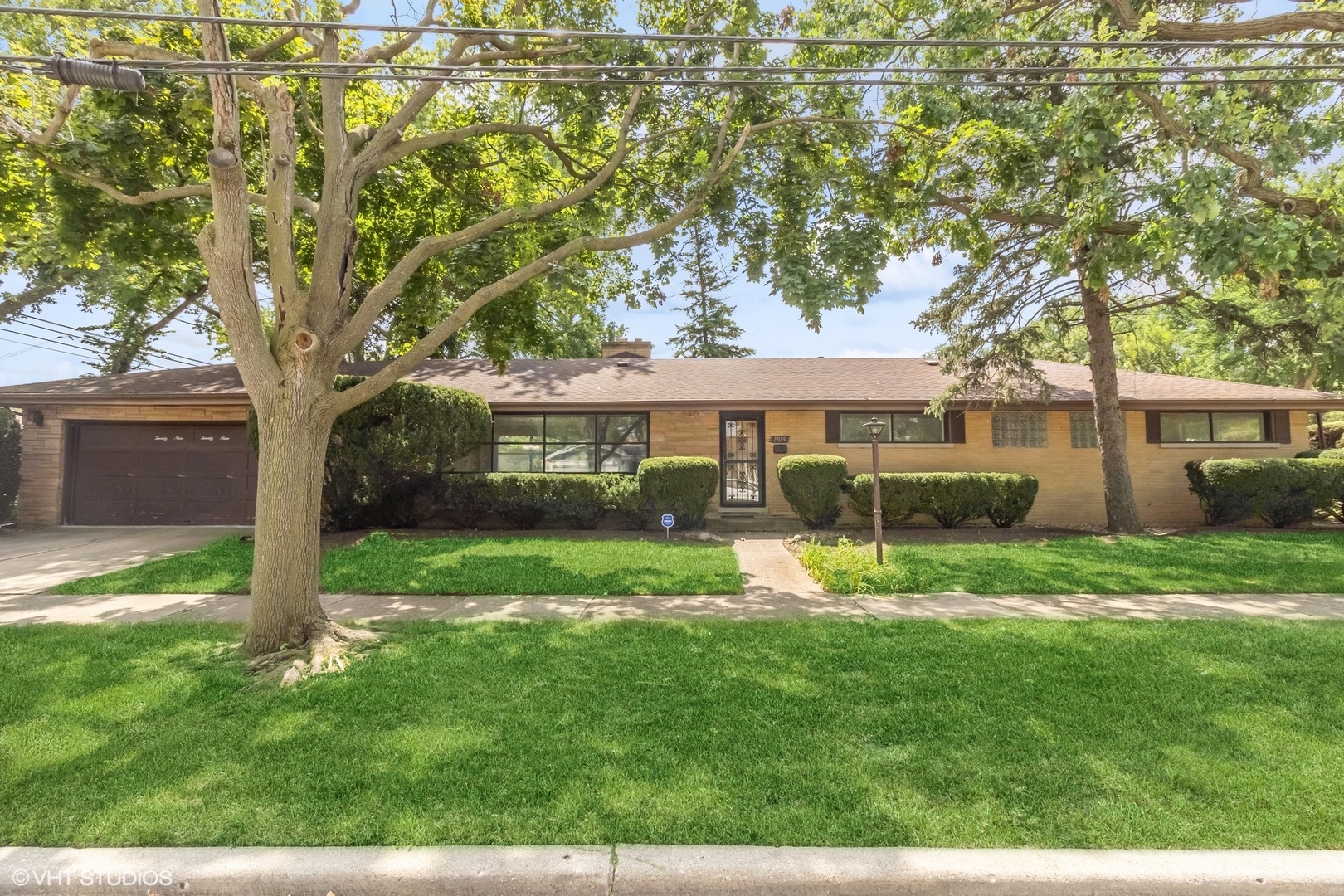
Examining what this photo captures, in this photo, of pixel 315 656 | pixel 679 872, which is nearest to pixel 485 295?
pixel 315 656

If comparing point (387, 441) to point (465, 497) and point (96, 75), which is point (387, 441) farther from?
point (96, 75)

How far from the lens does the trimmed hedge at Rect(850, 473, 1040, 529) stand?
11.8m

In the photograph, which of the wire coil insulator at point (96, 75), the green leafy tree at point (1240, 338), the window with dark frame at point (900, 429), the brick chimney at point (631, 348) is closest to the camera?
the wire coil insulator at point (96, 75)

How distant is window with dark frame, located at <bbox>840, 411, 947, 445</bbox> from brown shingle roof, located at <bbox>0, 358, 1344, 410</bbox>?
18.8 inches

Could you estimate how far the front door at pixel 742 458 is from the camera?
13.5 m

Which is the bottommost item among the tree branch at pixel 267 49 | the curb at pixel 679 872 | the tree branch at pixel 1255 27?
the curb at pixel 679 872

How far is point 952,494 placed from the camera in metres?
11.8

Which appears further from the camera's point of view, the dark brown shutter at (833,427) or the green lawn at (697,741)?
the dark brown shutter at (833,427)

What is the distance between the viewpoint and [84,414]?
13.4 meters

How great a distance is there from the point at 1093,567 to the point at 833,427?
18.8 feet

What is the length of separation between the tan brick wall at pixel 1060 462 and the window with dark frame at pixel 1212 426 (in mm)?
291

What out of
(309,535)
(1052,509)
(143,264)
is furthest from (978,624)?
(143,264)

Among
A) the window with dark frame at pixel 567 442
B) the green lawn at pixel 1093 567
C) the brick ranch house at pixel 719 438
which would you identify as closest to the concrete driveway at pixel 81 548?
the brick ranch house at pixel 719 438

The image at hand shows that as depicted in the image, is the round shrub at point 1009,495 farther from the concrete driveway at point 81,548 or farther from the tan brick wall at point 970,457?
the concrete driveway at point 81,548
